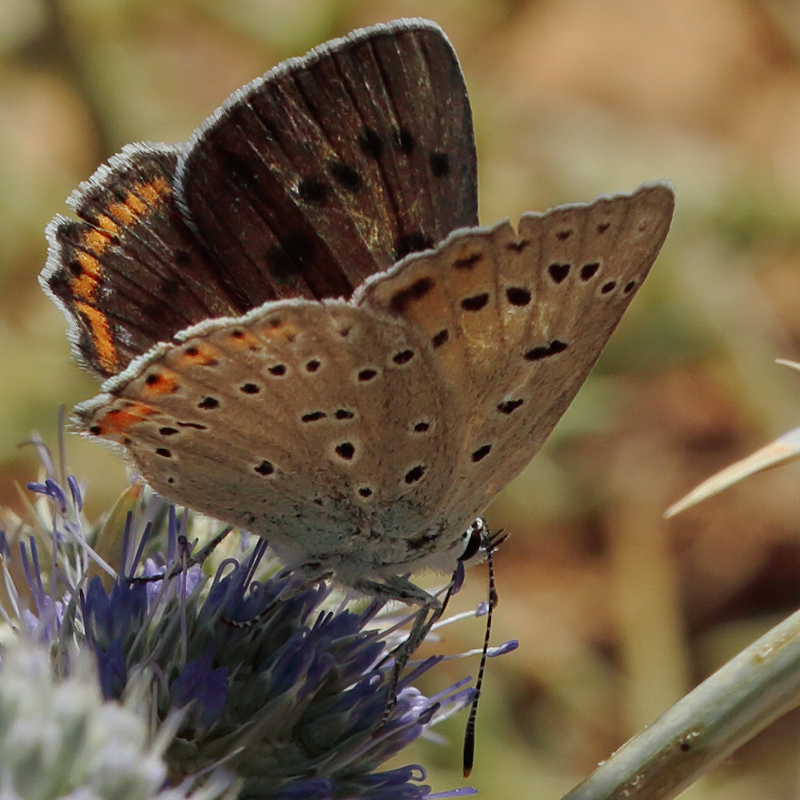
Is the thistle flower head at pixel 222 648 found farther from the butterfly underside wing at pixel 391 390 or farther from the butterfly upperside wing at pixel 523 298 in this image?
the butterfly upperside wing at pixel 523 298

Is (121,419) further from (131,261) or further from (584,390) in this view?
(584,390)

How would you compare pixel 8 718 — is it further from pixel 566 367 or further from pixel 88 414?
pixel 566 367

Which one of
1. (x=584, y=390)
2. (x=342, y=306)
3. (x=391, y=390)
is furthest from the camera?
(x=584, y=390)

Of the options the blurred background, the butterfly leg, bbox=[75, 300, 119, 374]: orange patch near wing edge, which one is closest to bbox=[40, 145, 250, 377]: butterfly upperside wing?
bbox=[75, 300, 119, 374]: orange patch near wing edge

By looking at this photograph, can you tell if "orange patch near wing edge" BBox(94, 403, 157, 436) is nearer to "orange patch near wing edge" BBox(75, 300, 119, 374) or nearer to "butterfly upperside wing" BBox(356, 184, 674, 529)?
"orange patch near wing edge" BBox(75, 300, 119, 374)

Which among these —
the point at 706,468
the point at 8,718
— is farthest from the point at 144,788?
the point at 706,468

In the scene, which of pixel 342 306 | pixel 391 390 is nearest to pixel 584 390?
pixel 391 390
